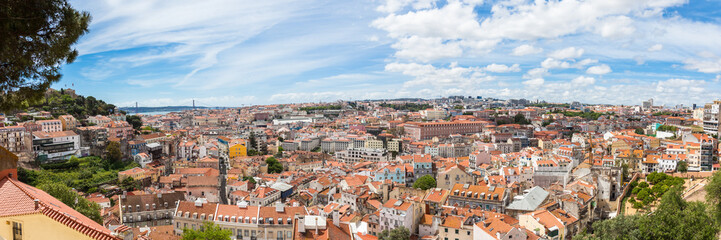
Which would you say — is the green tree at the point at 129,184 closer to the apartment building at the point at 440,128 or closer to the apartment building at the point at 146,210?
the apartment building at the point at 146,210

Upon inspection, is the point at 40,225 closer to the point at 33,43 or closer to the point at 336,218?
the point at 33,43

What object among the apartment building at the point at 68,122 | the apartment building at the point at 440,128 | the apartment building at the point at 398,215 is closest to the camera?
the apartment building at the point at 398,215

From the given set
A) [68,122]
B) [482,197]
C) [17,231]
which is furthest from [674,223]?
[68,122]

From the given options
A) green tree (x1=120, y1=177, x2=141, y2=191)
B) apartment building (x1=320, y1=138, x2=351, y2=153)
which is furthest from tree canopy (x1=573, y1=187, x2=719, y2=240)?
apartment building (x1=320, y1=138, x2=351, y2=153)

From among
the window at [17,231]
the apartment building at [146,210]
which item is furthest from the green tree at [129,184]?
the window at [17,231]

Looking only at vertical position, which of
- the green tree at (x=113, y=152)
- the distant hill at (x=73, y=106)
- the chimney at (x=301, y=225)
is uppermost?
the distant hill at (x=73, y=106)

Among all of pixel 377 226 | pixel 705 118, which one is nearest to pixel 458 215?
pixel 377 226
